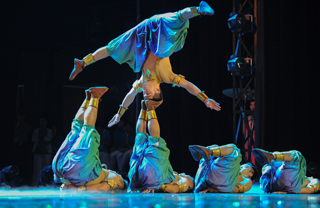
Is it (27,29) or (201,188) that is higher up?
(27,29)

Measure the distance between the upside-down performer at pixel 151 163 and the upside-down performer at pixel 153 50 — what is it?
235 millimetres

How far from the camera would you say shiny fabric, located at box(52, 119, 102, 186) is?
11.1ft

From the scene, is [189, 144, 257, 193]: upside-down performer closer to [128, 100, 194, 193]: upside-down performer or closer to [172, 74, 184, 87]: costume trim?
[128, 100, 194, 193]: upside-down performer

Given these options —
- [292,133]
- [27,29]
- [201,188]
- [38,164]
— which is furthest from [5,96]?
[292,133]

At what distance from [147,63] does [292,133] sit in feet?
7.72

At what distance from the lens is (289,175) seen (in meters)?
3.93

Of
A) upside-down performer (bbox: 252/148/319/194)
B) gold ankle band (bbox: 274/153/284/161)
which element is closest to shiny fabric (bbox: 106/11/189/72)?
upside-down performer (bbox: 252/148/319/194)

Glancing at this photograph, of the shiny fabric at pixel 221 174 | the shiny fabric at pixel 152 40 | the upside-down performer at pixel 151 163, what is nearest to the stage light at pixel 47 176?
the upside-down performer at pixel 151 163

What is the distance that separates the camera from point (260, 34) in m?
5.14

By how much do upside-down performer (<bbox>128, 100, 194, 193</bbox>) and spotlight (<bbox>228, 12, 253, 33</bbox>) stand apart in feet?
5.96

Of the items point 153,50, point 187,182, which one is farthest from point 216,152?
point 153,50

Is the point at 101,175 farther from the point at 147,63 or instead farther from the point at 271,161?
the point at 271,161

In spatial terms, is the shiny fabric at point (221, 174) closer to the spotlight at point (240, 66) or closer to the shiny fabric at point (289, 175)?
the shiny fabric at point (289, 175)

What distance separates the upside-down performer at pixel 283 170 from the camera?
3869 millimetres
